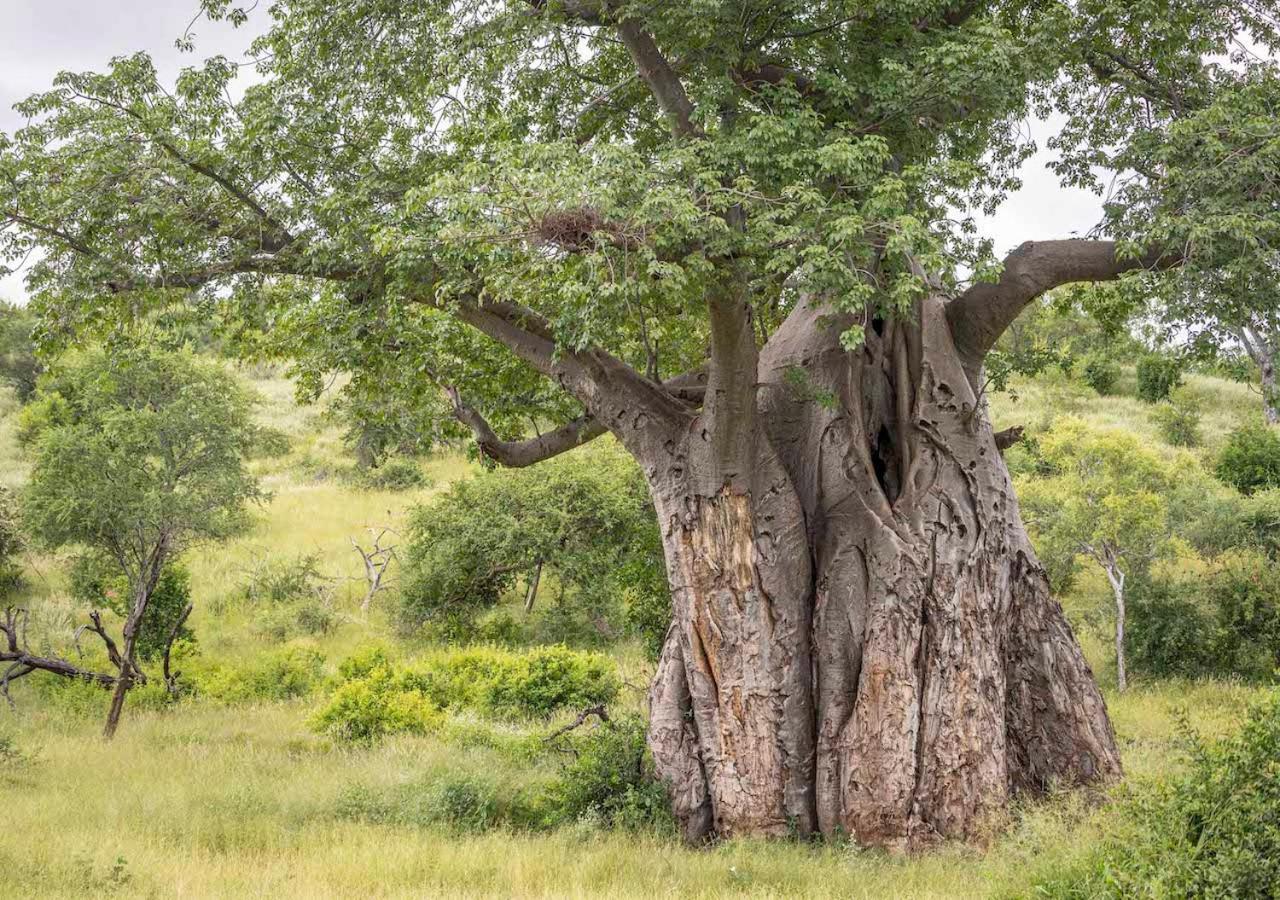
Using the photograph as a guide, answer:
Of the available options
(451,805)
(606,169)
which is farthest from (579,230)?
(451,805)

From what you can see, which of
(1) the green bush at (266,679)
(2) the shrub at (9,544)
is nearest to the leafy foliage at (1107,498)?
(1) the green bush at (266,679)

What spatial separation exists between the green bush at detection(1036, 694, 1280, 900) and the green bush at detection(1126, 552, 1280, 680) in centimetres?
1122

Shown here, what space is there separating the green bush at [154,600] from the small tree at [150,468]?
2.30 feet

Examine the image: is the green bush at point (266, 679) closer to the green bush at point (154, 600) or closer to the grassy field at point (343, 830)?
the grassy field at point (343, 830)

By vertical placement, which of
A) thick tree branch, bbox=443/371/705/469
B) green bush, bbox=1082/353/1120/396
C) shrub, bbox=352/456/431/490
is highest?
green bush, bbox=1082/353/1120/396

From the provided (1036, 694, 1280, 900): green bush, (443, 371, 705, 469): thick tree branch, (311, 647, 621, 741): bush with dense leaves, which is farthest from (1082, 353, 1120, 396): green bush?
(1036, 694, 1280, 900): green bush

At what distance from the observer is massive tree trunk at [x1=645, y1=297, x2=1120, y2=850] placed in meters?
8.95

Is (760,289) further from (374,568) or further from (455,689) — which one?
(374,568)

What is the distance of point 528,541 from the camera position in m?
20.8

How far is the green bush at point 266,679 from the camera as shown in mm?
16453

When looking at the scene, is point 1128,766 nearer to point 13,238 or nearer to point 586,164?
point 586,164

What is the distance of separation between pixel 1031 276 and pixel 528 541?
12981 millimetres

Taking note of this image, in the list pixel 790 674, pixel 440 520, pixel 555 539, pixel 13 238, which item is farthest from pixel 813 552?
pixel 440 520

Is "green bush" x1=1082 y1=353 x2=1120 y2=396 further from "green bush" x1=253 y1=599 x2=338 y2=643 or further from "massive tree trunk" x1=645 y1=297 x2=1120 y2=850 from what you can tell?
"massive tree trunk" x1=645 y1=297 x2=1120 y2=850
